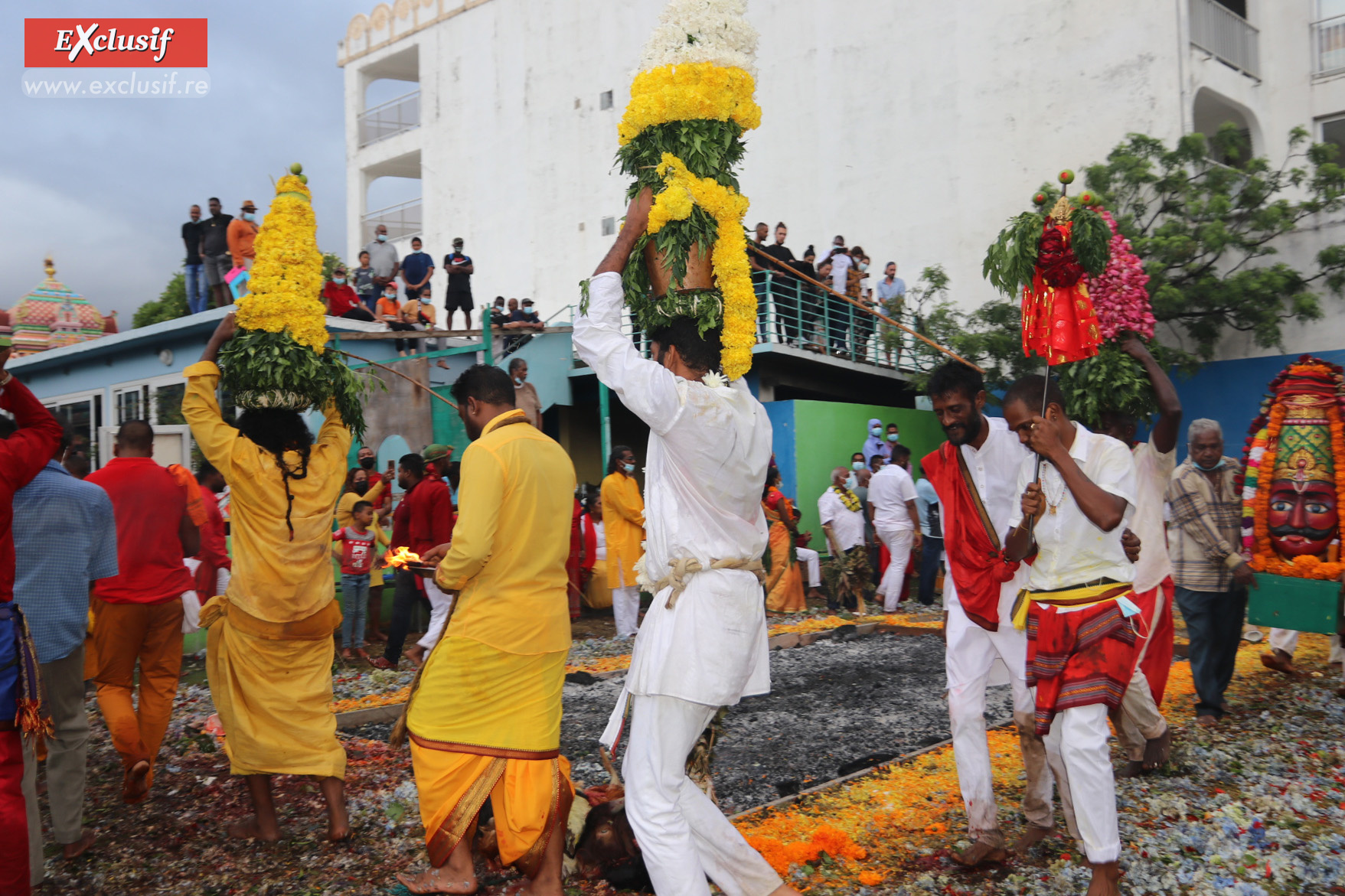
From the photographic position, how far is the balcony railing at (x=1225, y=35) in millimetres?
18500

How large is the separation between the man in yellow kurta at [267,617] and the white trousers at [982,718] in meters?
2.96

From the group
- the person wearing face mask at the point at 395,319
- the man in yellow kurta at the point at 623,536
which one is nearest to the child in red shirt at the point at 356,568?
the man in yellow kurta at the point at 623,536

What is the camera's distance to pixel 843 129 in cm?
2277

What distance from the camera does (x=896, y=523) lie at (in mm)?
12906

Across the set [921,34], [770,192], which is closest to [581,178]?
[770,192]

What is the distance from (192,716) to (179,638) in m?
2.11

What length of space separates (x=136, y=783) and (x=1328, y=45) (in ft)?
75.4

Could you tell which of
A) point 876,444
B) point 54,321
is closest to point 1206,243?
point 876,444

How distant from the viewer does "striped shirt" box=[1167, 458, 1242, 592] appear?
265 inches

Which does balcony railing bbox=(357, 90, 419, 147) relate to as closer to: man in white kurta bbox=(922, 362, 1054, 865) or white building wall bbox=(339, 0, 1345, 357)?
white building wall bbox=(339, 0, 1345, 357)

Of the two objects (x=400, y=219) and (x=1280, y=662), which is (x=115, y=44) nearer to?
(x=1280, y=662)

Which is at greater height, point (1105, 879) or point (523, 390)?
point (523, 390)

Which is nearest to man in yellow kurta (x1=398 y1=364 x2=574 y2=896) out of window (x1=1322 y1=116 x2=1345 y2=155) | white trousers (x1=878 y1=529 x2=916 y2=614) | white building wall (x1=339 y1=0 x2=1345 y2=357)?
white trousers (x1=878 y1=529 x2=916 y2=614)

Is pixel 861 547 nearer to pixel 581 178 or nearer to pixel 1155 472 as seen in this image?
pixel 1155 472
